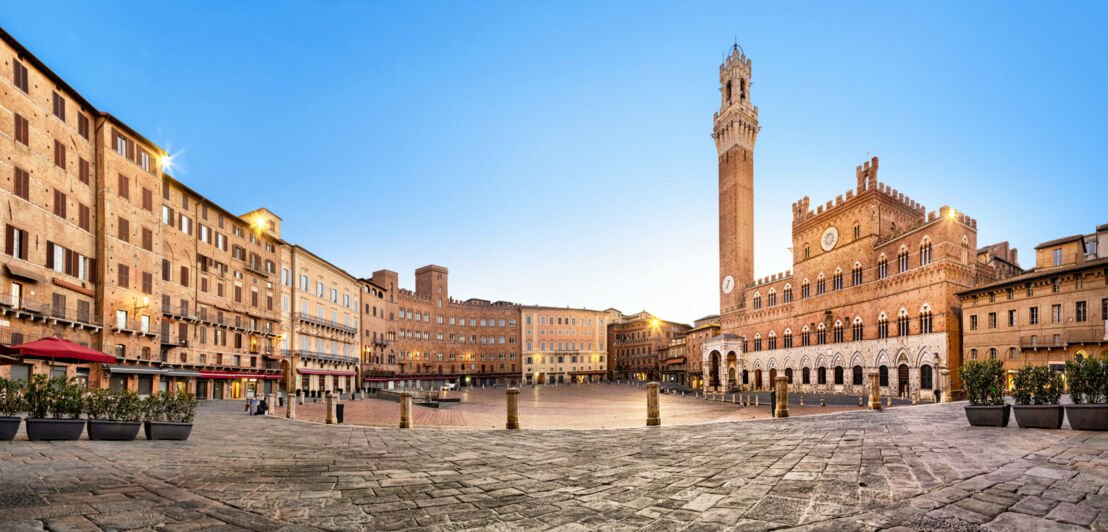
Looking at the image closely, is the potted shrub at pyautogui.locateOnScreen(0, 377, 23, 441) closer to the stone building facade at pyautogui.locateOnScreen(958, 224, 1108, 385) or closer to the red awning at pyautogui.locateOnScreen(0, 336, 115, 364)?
the red awning at pyautogui.locateOnScreen(0, 336, 115, 364)

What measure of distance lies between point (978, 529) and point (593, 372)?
89762 mm

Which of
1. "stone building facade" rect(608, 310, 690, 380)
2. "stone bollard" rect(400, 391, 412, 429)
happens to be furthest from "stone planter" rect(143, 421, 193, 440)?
"stone building facade" rect(608, 310, 690, 380)

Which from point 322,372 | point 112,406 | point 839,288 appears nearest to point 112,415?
point 112,406

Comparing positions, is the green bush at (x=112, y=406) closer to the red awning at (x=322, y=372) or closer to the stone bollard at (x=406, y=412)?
the stone bollard at (x=406, y=412)

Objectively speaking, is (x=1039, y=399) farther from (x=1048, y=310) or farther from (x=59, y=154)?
(x=59, y=154)

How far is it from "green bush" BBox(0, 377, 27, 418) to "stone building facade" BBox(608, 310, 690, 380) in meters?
84.2

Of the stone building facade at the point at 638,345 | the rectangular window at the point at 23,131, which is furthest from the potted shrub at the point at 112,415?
the stone building facade at the point at 638,345

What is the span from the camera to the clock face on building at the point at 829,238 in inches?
1841

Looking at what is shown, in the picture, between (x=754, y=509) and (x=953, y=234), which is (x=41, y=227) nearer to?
(x=754, y=509)

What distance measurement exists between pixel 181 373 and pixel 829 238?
51991 millimetres

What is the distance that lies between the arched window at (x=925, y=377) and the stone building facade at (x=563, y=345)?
57.8 meters

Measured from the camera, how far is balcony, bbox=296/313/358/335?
4809 cm

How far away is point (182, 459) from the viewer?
879cm

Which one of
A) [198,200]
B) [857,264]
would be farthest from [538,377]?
[198,200]
